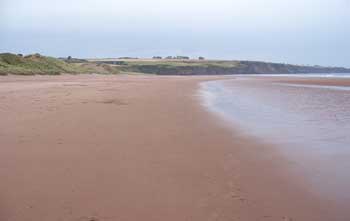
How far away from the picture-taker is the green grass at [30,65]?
138ft

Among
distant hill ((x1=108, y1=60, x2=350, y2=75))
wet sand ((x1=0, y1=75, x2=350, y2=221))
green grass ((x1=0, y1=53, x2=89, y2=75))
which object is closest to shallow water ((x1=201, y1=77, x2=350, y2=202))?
wet sand ((x1=0, y1=75, x2=350, y2=221))

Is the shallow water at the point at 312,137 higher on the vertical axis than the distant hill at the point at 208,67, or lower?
higher

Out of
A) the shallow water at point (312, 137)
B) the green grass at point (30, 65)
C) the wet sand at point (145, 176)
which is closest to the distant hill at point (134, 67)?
the green grass at point (30, 65)

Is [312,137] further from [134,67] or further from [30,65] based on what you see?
[134,67]

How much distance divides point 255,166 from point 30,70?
4306 cm

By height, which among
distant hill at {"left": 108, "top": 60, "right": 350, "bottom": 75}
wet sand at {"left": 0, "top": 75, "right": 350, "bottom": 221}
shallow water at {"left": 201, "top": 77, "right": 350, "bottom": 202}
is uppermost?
wet sand at {"left": 0, "top": 75, "right": 350, "bottom": 221}

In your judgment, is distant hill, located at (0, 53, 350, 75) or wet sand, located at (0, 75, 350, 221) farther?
distant hill, located at (0, 53, 350, 75)

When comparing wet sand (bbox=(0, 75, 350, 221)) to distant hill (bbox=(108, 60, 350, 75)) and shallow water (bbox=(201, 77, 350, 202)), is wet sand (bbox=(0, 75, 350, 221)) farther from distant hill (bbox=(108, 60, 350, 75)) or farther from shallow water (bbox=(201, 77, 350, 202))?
distant hill (bbox=(108, 60, 350, 75))

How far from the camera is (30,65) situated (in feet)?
159

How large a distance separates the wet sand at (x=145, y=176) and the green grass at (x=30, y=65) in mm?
34108

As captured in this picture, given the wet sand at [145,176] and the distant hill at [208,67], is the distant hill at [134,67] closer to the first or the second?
the distant hill at [208,67]

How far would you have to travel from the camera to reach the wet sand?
393cm

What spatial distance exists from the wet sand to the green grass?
112 ft

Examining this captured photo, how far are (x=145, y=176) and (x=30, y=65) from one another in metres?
47.1
